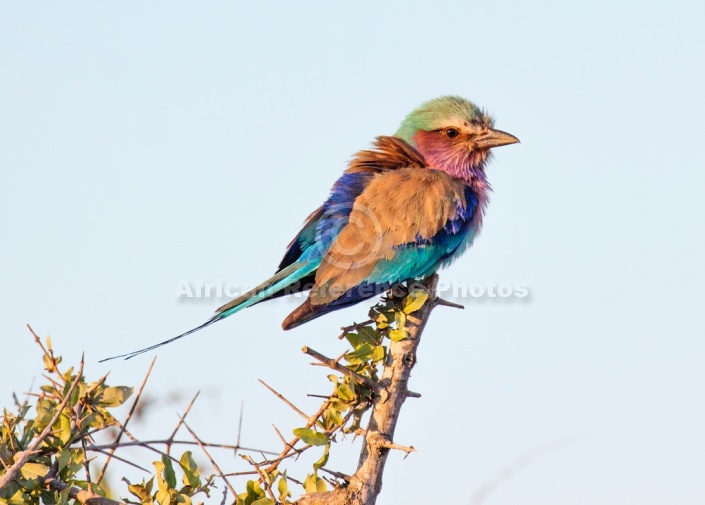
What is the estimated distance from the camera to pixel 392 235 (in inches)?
172

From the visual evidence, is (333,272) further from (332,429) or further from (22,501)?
(22,501)

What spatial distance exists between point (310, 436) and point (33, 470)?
89 cm

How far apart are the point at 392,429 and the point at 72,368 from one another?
1157mm

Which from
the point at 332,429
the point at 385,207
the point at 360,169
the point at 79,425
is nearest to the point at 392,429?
the point at 332,429

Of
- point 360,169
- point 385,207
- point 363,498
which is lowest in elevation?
point 363,498

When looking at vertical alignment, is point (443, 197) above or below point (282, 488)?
above

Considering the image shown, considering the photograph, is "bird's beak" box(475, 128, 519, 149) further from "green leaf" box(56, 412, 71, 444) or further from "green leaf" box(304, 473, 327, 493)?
→ "green leaf" box(56, 412, 71, 444)

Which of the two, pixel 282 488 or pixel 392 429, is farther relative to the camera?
pixel 392 429

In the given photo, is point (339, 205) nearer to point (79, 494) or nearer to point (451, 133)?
point (451, 133)

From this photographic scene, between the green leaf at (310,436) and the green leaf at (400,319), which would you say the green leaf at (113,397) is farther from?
the green leaf at (400,319)

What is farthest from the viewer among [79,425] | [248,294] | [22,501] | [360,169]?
[360,169]

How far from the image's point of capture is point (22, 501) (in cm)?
278

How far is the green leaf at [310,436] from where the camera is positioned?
10.0ft

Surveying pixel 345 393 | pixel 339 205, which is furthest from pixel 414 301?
pixel 339 205
